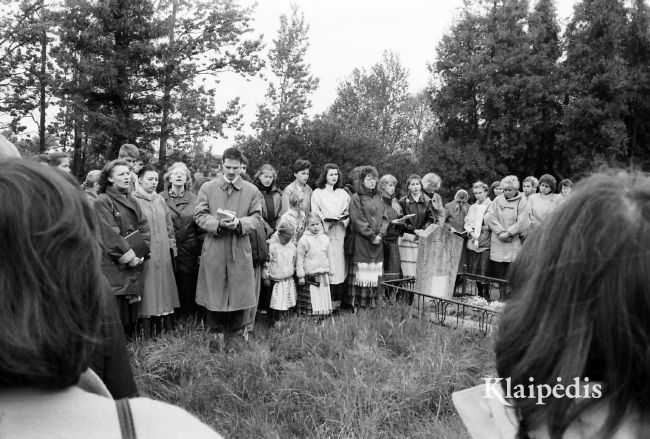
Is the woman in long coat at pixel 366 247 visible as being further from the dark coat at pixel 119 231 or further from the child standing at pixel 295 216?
the dark coat at pixel 119 231

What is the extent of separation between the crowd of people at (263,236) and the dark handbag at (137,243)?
0.02m

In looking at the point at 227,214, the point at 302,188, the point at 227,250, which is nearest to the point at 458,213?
the point at 302,188

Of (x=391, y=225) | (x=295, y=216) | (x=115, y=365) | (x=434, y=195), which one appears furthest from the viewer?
(x=434, y=195)

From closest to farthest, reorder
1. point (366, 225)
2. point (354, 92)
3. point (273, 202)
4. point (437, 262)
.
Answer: point (437, 262) < point (273, 202) < point (366, 225) < point (354, 92)

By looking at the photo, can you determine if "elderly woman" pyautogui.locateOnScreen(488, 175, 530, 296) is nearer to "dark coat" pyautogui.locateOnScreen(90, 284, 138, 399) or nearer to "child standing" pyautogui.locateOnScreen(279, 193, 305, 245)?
"child standing" pyautogui.locateOnScreen(279, 193, 305, 245)

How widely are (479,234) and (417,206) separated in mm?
1319

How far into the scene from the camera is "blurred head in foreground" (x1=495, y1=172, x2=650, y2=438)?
3.44 feet

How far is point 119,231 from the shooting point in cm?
545

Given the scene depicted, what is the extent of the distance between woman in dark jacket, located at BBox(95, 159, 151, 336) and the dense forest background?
1232 cm

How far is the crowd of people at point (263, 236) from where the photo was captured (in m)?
5.71

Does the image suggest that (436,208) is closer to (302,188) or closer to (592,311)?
(302,188)

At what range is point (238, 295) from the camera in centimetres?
595

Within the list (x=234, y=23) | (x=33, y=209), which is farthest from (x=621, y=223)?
(x=234, y=23)

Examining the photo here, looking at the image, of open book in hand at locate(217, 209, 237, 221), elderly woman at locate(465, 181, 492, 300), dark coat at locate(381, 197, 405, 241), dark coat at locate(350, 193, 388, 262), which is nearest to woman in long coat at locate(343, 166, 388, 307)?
dark coat at locate(350, 193, 388, 262)
